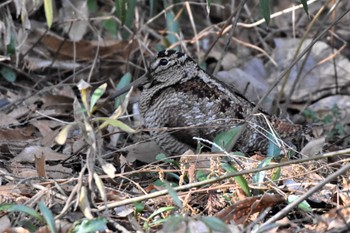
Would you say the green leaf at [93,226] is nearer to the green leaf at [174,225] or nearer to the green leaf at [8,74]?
the green leaf at [174,225]

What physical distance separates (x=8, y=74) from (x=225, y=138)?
2390 mm

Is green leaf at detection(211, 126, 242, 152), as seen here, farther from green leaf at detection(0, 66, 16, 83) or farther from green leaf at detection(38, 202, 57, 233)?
green leaf at detection(0, 66, 16, 83)

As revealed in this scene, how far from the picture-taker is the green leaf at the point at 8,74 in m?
6.38

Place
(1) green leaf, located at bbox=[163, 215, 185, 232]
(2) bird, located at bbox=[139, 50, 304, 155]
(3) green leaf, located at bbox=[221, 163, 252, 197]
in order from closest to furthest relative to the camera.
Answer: (1) green leaf, located at bbox=[163, 215, 185, 232] < (3) green leaf, located at bbox=[221, 163, 252, 197] < (2) bird, located at bbox=[139, 50, 304, 155]

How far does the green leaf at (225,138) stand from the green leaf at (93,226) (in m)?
1.39

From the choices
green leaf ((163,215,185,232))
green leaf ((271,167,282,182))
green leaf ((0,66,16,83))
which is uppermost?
green leaf ((163,215,185,232))

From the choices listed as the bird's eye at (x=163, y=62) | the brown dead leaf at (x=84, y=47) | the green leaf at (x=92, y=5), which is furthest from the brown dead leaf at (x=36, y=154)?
the green leaf at (x=92, y=5)

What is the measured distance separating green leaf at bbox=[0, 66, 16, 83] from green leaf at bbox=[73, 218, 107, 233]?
3177mm

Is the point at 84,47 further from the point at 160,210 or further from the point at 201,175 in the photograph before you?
the point at 160,210

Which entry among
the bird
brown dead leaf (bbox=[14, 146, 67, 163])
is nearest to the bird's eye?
the bird

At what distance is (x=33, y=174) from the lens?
176 inches

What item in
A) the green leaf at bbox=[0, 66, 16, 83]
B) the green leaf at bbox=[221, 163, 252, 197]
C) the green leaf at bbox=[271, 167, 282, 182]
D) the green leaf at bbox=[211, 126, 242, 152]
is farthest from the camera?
the green leaf at bbox=[0, 66, 16, 83]

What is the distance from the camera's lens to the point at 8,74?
6395 millimetres

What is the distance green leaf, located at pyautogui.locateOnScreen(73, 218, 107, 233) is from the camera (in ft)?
11.0
